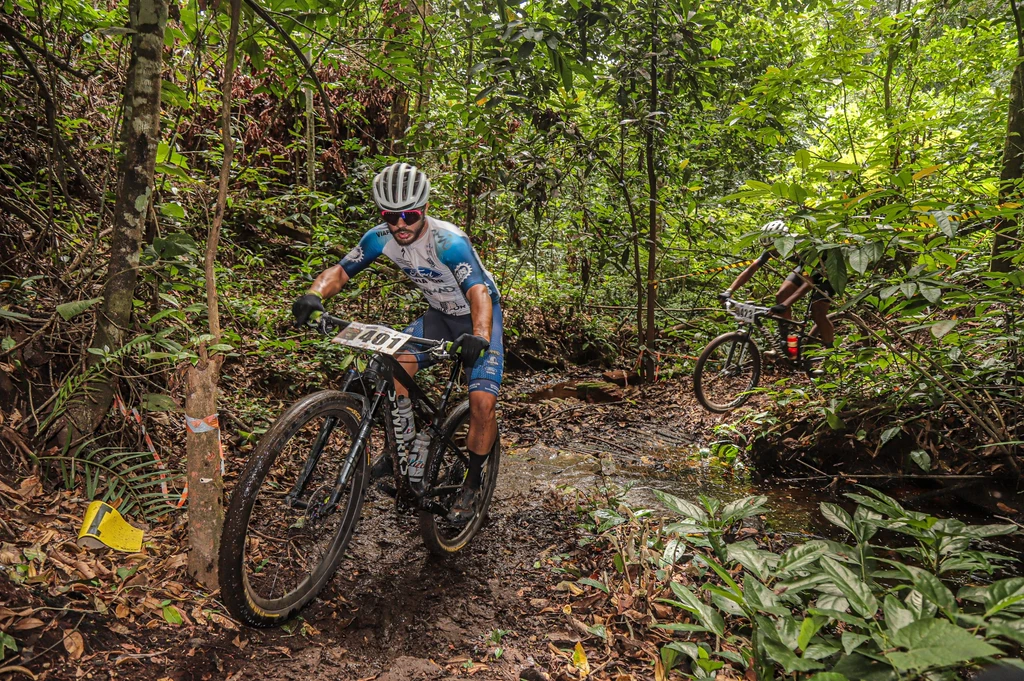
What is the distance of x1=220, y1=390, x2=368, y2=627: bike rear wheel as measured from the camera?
253 cm

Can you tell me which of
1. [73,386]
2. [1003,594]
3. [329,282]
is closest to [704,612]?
[1003,594]

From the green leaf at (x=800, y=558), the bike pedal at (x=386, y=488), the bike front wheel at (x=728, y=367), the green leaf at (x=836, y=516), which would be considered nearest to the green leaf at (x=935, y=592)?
the green leaf at (x=800, y=558)

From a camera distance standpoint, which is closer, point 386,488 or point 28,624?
point 28,624

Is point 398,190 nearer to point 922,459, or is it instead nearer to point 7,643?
point 7,643

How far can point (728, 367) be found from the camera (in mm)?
7516

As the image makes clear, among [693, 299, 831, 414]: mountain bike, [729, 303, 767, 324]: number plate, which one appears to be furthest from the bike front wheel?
[729, 303, 767, 324]: number plate

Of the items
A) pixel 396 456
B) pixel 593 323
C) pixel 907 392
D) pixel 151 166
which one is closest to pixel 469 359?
pixel 396 456

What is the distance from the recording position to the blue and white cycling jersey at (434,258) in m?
3.63

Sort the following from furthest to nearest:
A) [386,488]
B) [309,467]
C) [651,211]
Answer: [651,211], [386,488], [309,467]

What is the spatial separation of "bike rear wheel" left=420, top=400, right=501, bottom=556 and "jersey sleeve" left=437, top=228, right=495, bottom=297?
2.96ft

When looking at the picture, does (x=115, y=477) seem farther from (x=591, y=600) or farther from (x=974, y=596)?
(x=974, y=596)

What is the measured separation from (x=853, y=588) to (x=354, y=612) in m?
2.43

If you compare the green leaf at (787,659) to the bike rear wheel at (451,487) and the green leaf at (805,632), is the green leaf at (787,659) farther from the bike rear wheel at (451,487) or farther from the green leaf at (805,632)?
the bike rear wheel at (451,487)

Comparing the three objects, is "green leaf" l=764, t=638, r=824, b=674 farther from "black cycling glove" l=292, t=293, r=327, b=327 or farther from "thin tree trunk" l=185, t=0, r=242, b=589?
"black cycling glove" l=292, t=293, r=327, b=327
